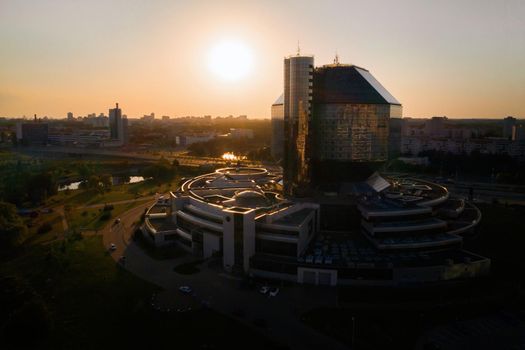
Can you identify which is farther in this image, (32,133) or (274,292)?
(32,133)

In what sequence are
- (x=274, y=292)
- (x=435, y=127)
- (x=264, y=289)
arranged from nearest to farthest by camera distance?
(x=274, y=292), (x=264, y=289), (x=435, y=127)

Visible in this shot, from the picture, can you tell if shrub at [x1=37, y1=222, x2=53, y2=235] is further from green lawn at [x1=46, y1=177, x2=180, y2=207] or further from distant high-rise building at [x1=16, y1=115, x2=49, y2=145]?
distant high-rise building at [x1=16, y1=115, x2=49, y2=145]

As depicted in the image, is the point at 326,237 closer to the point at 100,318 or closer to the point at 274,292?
the point at 274,292

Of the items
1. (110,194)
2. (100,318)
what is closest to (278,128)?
(100,318)

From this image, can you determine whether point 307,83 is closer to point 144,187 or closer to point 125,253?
point 125,253

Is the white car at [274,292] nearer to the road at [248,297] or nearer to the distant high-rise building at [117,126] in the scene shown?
the road at [248,297]

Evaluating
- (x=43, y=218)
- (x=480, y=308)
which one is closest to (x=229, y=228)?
(x=480, y=308)

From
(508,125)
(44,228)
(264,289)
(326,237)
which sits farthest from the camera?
(508,125)
